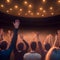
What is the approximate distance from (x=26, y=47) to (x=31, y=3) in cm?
78

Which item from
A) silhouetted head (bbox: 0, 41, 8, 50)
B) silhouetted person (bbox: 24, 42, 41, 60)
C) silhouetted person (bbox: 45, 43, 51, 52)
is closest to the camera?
silhouetted head (bbox: 0, 41, 8, 50)

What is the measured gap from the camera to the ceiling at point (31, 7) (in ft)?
9.59

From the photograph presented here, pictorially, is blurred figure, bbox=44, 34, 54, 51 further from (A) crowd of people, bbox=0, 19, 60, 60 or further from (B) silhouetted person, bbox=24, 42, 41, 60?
(B) silhouetted person, bbox=24, 42, 41, 60

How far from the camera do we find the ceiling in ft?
9.59

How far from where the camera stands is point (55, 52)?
10.00 ft

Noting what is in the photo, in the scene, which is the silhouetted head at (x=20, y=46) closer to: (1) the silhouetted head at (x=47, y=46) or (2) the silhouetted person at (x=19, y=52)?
(2) the silhouetted person at (x=19, y=52)

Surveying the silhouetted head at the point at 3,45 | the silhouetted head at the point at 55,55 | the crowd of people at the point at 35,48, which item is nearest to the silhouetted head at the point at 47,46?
the crowd of people at the point at 35,48

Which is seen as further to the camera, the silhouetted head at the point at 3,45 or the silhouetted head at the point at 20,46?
the silhouetted head at the point at 20,46

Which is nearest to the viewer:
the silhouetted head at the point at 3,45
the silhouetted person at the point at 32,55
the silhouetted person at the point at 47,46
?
the silhouetted head at the point at 3,45

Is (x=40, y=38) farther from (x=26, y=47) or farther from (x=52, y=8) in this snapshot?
(x=52, y=8)

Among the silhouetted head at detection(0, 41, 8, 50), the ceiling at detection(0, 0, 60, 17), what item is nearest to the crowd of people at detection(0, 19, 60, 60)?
the silhouetted head at detection(0, 41, 8, 50)

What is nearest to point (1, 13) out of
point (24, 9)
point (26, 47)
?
point (24, 9)

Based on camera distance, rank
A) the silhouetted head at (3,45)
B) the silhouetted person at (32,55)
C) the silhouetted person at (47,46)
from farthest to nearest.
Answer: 1. the silhouetted person at (47,46)
2. the silhouetted person at (32,55)
3. the silhouetted head at (3,45)

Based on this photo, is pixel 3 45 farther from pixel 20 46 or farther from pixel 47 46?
pixel 47 46
